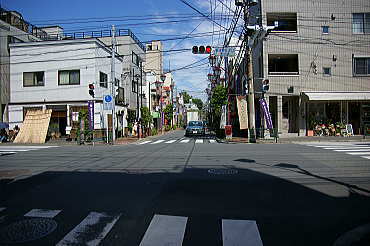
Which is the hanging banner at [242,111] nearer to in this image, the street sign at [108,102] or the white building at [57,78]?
the street sign at [108,102]

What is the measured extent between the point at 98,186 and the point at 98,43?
843 inches

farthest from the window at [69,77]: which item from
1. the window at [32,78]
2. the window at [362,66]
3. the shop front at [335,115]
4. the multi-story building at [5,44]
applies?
the window at [362,66]

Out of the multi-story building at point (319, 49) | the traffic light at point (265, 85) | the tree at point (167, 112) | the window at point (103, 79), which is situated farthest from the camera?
the tree at point (167, 112)

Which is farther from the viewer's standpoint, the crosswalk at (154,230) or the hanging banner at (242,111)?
the hanging banner at (242,111)

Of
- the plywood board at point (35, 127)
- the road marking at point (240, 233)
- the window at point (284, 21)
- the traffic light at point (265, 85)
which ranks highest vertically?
the window at point (284, 21)

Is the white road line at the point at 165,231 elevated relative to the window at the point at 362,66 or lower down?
lower down

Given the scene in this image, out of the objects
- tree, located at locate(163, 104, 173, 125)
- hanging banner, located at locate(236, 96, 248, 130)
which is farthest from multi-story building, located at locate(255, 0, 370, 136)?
tree, located at locate(163, 104, 173, 125)

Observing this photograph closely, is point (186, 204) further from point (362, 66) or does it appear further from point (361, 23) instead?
point (361, 23)

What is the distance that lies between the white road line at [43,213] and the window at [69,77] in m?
21.4

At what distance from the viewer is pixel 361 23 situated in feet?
72.3

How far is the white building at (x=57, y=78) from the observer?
24484 millimetres

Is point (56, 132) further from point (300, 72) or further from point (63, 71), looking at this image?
point (300, 72)

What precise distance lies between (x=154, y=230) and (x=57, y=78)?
2417cm

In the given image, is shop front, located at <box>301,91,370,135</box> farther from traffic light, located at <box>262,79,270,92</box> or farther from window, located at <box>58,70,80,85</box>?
window, located at <box>58,70,80,85</box>
